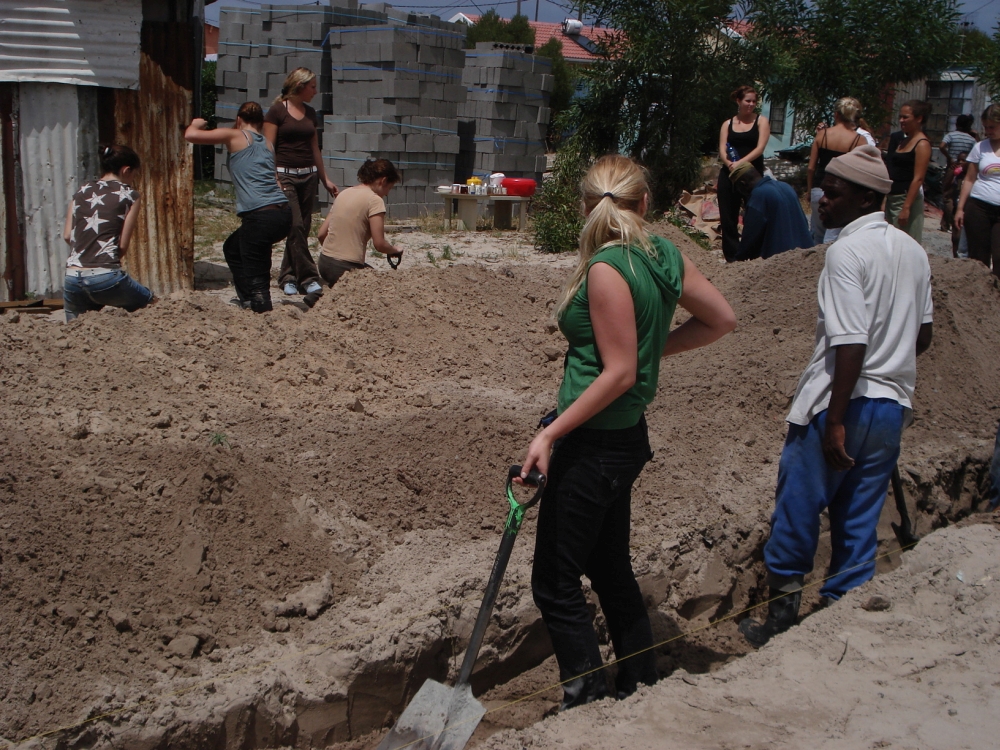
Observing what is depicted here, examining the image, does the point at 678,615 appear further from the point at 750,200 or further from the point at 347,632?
the point at 750,200

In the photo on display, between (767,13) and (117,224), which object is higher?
(767,13)

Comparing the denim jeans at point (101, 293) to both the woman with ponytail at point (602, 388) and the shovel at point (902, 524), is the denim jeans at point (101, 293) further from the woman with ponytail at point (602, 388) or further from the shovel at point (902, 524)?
the shovel at point (902, 524)

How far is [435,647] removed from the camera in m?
3.36

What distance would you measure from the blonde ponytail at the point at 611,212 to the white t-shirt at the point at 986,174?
5343mm

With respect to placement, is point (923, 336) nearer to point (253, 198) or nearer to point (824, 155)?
point (253, 198)

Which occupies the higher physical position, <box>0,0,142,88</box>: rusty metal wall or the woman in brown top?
<box>0,0,142,88</box>: rusty metal wall

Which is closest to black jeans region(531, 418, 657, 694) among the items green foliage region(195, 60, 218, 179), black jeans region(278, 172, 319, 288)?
black jeans region(278, 172, 319, 288)

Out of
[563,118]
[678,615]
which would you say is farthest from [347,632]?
[563,118]

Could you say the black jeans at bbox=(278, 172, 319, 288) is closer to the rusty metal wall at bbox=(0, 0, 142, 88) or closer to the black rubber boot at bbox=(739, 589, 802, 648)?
the rusty metal wall at bbox=(0, 0, 142, 88)

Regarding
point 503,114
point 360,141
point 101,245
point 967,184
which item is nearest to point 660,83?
point 503,114

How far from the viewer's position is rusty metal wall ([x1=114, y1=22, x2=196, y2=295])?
283 inches

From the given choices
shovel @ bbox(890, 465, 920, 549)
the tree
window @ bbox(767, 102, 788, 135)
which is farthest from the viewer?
window @ bbox(767, 102, 788, 135)

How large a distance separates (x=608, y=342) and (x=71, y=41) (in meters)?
6.14

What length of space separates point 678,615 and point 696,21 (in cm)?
1024
